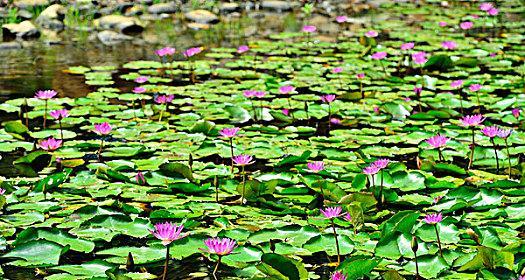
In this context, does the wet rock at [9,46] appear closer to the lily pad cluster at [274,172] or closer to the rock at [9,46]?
the rock at [9,46]

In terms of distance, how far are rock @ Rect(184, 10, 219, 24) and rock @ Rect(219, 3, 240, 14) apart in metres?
0.44

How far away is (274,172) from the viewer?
10.6 feet

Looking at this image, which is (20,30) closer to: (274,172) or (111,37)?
(111,37)

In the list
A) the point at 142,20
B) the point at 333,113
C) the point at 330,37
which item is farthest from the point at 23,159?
the point at 142,20

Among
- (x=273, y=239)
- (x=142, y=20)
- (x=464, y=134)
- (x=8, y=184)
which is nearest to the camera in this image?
(x=273, y=239)

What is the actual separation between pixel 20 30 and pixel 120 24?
871 mm

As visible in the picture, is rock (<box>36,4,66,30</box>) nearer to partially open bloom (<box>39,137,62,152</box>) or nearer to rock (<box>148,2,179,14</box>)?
rock (<box>148,2,179,14</box>)

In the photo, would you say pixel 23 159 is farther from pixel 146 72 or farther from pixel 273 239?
pixel 146 72

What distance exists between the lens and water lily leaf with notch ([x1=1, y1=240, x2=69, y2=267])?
7.72ft

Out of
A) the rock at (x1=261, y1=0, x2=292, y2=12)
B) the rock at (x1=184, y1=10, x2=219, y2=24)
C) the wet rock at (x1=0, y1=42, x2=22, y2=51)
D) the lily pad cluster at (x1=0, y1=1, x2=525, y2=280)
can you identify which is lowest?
the rock at (x1=261, y1=0, x2=292, y2=12)

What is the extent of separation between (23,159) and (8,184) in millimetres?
318

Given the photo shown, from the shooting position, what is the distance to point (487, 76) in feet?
17.2

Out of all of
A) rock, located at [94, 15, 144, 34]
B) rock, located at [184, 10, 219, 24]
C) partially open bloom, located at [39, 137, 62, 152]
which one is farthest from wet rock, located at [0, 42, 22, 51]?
partially open bloom, located at [39, 137, 62, 152]

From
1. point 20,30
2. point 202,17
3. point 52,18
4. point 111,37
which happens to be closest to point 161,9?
point 202,17
